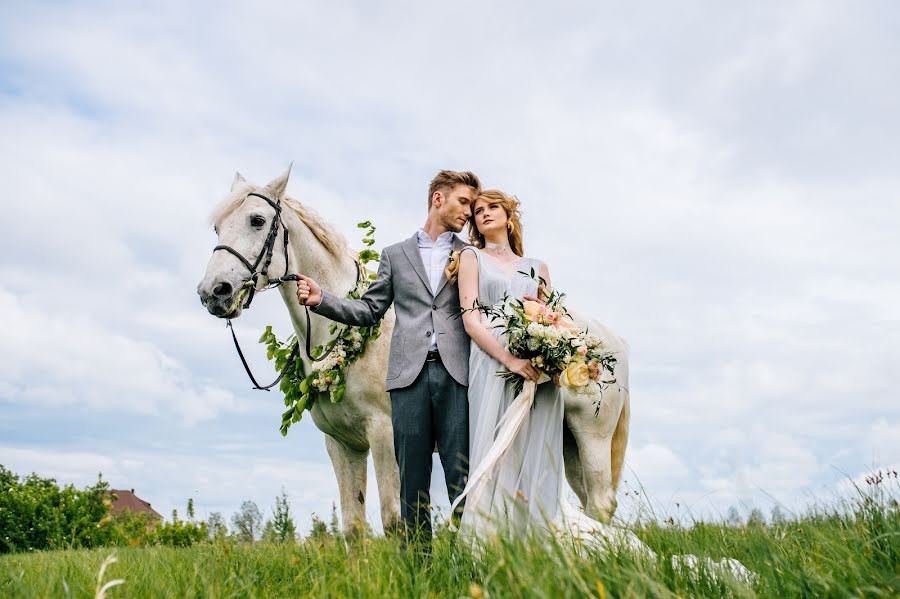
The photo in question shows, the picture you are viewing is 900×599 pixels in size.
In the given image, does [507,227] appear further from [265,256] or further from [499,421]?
[265,256]

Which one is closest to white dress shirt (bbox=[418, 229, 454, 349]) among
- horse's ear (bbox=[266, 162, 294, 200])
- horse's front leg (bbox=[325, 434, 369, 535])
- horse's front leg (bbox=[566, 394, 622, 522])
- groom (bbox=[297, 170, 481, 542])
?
groom (bbox=[297, 170, 481, 542])

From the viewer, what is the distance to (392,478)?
5.17 metres

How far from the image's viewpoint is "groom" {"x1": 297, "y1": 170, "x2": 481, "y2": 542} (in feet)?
15.1

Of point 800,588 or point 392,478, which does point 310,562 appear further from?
point 800,588

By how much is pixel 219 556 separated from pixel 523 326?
2.10m

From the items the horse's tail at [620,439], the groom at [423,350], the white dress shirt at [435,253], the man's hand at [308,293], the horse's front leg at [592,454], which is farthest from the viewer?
the horse's tail at [620,439]

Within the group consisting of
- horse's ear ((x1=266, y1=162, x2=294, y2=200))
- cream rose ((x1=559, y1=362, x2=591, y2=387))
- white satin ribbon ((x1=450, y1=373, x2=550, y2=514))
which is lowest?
white satin ribbon ((x1=450, y1=373, x2=550, y2=514))

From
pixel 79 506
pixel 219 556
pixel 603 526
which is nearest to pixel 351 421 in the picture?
pixel 219 556

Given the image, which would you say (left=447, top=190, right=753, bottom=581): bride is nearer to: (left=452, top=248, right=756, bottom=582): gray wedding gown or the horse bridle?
(left=452, top=248, right=756, bottom=582): gray wedding gown

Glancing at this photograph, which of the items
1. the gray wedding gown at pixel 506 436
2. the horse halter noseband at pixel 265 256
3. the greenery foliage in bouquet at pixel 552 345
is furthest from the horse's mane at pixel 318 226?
the greenery foliage in bouquet at pixel 552 345

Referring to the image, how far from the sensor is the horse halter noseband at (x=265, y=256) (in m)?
5.19

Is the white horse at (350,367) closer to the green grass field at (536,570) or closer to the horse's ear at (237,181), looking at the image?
the horse's ear at (237,181)

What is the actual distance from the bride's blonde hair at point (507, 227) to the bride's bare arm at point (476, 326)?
13 centimetres

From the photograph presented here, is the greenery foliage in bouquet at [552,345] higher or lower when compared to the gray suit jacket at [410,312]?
lower
